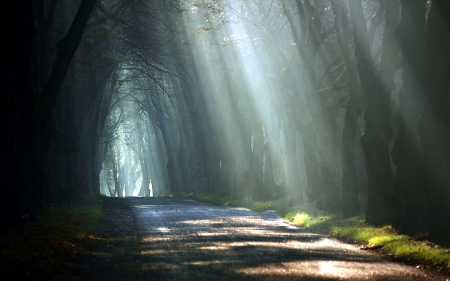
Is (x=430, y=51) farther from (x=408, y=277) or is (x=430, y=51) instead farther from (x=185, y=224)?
(x=185, y=224)

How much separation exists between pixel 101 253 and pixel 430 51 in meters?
7.45

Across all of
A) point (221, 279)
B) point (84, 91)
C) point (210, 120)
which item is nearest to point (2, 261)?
point (221, 279)

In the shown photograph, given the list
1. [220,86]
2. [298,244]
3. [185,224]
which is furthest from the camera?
[220,86]

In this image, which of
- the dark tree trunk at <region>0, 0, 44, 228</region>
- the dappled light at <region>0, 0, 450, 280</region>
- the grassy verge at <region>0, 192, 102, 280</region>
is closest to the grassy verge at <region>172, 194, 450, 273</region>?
the dappled light at <region>0, 0, 450, 280</region>

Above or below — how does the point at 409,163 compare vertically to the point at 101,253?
above

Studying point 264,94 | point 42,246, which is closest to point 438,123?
point 42,246

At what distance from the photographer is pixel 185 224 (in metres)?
19.2

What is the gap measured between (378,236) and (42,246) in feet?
22.0

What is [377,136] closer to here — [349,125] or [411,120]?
[411,120]

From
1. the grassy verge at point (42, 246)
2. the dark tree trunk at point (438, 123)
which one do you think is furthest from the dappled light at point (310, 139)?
the grassy verge at point (42, 246)

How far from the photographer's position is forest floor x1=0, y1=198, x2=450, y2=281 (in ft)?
30.5

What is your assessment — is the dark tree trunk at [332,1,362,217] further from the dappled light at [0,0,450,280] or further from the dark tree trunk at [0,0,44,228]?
the dark tree trunk at [0,0,44,228]

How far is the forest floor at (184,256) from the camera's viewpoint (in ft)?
30.5

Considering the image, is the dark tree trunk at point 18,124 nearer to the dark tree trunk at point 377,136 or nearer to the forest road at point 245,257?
the forest road at point 245,257
